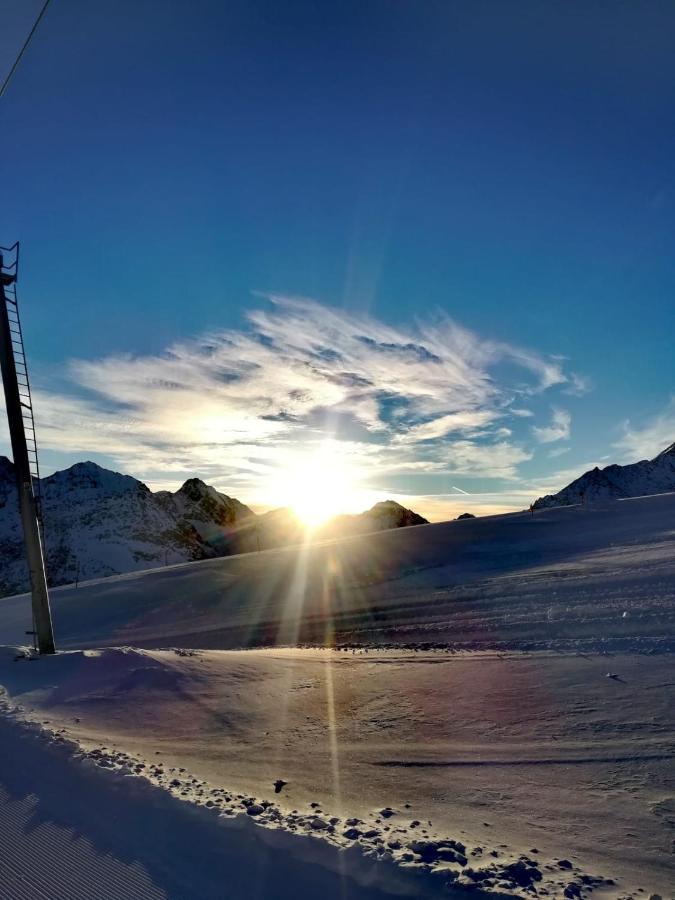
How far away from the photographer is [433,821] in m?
4.53

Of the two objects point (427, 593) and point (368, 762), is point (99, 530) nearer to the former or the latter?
point (427, 593)

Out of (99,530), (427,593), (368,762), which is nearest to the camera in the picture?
(368,762)

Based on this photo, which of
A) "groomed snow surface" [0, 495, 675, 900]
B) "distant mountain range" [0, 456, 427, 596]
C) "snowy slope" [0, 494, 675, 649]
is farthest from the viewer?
"distant mountain range" [0, 456, 427, 596]

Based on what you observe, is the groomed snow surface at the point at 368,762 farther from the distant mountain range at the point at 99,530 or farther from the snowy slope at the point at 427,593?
the distant mountain range at the point at 99,530

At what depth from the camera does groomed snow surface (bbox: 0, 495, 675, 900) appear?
3.52m

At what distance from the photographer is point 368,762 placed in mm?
6051

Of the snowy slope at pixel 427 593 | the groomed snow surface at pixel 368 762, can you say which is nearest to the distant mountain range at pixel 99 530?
the snowy slope at pixel 427 593

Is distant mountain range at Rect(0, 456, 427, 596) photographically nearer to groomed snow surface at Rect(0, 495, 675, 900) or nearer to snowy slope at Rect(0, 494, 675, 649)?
snowy slope at Rect(0, 494, 675, 649)

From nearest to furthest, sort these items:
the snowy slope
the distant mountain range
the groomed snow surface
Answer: the groomed snow surface → the snowy slope → the distant mountain range

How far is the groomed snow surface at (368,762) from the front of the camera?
3521 millimetres

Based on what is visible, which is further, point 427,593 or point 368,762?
point 427,593

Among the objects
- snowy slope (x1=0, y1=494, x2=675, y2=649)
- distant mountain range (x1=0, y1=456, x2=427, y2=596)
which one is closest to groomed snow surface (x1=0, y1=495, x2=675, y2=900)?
snowy slope (x1=0, y1=494, x2=675, y2=649)

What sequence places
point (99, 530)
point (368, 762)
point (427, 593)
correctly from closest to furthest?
1. point (368, 762)
2. point (427, 593)
3. point (99, 530)

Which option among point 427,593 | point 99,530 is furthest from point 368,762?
point 99,530
